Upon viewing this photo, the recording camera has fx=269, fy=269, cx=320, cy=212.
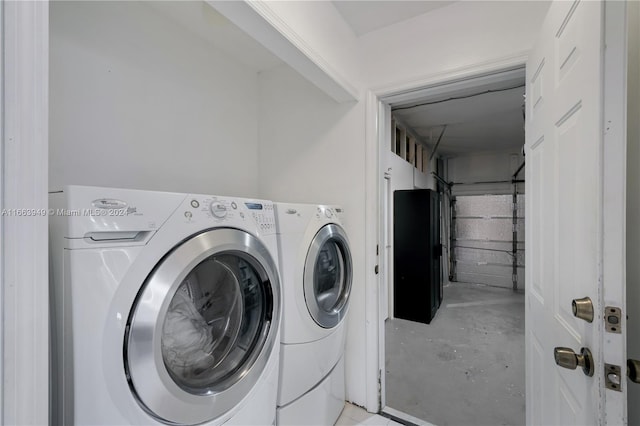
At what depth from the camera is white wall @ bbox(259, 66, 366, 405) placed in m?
1.77

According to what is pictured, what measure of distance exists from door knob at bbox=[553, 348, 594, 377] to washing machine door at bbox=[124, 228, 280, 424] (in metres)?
0.94

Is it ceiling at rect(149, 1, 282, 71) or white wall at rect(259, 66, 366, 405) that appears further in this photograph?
white wall at rect(259, 66, 366, 405)

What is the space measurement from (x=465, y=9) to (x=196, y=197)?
1.73 m

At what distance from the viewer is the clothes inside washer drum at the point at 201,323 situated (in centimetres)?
88

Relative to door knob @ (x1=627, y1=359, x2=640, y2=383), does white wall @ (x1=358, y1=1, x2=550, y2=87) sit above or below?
above

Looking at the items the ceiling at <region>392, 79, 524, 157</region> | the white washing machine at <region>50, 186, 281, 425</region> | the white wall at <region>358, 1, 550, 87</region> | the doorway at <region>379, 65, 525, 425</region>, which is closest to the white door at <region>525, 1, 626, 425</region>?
the white wall at <region>358, 1, 550, 87</region>

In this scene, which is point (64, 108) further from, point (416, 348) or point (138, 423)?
point (416, 348)

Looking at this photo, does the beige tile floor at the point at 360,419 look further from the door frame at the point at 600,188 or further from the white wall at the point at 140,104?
the white wall at the point at 140,104

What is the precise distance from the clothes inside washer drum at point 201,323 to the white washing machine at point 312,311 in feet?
0.84

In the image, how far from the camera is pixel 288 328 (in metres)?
1.24

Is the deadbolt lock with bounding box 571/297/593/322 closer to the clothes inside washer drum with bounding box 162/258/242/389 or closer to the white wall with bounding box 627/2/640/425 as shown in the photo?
the white wall with bounding box 627/2/640/425

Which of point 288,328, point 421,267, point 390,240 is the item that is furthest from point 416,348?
point 288,328

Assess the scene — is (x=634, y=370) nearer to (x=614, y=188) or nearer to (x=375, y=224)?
(x=614, y=188)
